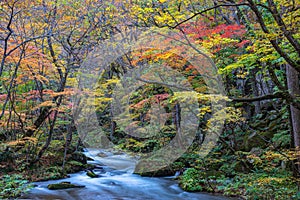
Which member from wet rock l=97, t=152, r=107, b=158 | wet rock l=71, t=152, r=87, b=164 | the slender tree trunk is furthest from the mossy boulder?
wet rock l=97, t=152, r=107, b=158

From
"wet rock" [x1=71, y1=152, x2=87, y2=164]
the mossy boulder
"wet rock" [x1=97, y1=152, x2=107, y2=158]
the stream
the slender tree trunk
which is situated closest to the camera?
the slender tree trunk

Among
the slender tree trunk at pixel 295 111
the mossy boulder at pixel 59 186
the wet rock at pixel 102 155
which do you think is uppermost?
the slender tree trunk at pixel 295 111

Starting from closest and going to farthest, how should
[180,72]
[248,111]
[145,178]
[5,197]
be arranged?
[5,197] < [180,72] < [145,178] < [248,111]

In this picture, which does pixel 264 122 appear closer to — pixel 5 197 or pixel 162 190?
pixel 162 190

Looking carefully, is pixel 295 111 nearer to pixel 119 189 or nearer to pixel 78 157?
pixel 119 189

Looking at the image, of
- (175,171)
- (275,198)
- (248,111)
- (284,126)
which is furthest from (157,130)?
(275,198)

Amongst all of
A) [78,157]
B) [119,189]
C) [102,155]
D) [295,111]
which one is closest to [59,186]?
[119,189]

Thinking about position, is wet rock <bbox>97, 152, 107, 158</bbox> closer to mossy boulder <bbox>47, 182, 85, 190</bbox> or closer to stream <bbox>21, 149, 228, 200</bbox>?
stream <bbox>21, 149, 228, 200</bbox>

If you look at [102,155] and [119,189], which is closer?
[119,189]

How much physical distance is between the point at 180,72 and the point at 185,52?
3.99 ft

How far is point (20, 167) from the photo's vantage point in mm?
10156

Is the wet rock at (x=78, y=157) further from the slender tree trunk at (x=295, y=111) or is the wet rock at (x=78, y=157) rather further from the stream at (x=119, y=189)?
the slender tree trunk at (x=295, y=111)

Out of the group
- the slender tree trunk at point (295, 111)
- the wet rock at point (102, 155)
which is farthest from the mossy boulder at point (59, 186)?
the wet rock at point (102, 155)

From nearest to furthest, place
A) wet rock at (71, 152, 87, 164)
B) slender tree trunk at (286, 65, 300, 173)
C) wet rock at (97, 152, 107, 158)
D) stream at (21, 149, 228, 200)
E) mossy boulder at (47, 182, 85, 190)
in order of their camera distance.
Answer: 1. slender tree trunk at (286, 65, 300, 173)
2. stream at (21, 149, 228, 200)
3. mossy boulder at (47, 182, 85, 190)
4. wet rock at (71, 152, 87, 164)
5. wet rock at (97, 152, 107, 158)
